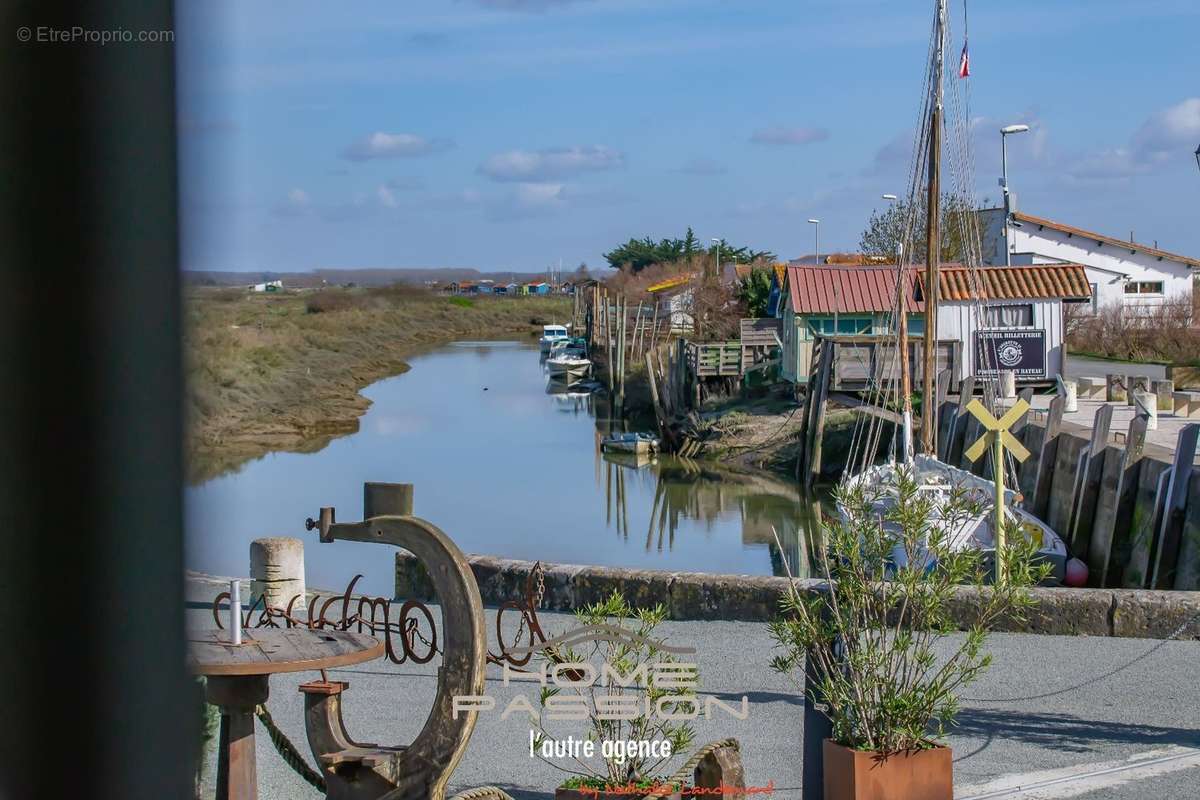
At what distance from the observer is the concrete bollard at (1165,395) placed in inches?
1015

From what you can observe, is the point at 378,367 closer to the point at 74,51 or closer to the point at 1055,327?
the point at 74,51

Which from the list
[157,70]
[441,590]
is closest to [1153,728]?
[441,590]

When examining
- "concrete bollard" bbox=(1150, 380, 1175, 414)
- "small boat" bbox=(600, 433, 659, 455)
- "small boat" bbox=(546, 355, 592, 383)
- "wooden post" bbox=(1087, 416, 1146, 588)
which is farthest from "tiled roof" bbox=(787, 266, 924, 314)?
"small boat" bbox=(546, 355, 592, 383)

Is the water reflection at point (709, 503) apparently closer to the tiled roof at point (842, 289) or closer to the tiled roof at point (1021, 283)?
the tiled roof at point (842, 289)

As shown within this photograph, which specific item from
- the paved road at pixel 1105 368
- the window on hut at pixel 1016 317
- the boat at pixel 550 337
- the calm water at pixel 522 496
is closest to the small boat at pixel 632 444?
the calm water at pixel 522 496

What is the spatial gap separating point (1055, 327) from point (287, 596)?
82.8 feet

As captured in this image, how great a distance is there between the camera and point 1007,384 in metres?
29.7

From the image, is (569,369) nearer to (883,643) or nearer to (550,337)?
(550,337)

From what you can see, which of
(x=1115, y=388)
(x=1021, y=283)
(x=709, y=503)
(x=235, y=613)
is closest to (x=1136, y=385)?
(x=1115, y=388)

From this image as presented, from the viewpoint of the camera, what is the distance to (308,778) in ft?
17.3

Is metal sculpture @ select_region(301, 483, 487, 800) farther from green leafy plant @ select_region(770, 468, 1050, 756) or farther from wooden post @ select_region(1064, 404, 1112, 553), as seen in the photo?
wooden post @ select_region(1064, 404, 1112, 553)

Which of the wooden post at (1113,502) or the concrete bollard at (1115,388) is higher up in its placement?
the concrete bollard at (1115,388)

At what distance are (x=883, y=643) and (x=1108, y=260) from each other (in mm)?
48344

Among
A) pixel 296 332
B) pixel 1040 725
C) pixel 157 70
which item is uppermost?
pixel 157 70
